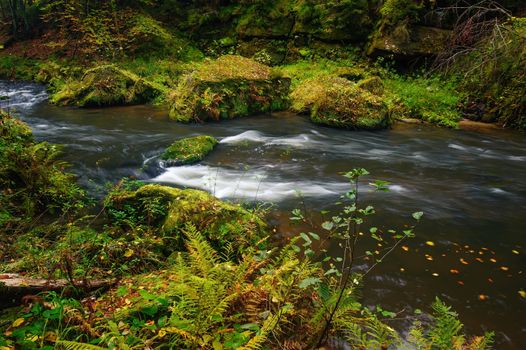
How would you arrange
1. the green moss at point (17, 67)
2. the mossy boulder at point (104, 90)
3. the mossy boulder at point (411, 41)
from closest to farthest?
the mossy boulder at point (104, 90) < the mossy boulder at point (411, 41) < the green moss at point (17, 67)

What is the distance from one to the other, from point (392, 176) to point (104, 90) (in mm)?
10515

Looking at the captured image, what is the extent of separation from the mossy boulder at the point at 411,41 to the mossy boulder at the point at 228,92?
5.22 m

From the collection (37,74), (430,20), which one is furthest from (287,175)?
(37,74)

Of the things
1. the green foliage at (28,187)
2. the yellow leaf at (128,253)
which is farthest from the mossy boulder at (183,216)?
the green foliage at (28,187)

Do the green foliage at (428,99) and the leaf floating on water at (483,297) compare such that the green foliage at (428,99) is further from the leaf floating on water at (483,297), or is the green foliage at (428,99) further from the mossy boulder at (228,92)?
the leaf floating on water at (483,297)

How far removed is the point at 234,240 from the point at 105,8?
19.6 meters

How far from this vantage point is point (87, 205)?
5562 millimetres

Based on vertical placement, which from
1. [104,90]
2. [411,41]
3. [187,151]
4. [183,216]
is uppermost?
[411,41]

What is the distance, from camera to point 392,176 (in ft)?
25.6

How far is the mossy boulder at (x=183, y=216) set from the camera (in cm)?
437

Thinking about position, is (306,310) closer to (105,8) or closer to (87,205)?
(87,205)

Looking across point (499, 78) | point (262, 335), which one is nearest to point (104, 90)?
point (262, 335)

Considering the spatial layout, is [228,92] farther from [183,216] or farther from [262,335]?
[262,335]

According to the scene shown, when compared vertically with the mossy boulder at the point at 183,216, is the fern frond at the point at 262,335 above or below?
above
